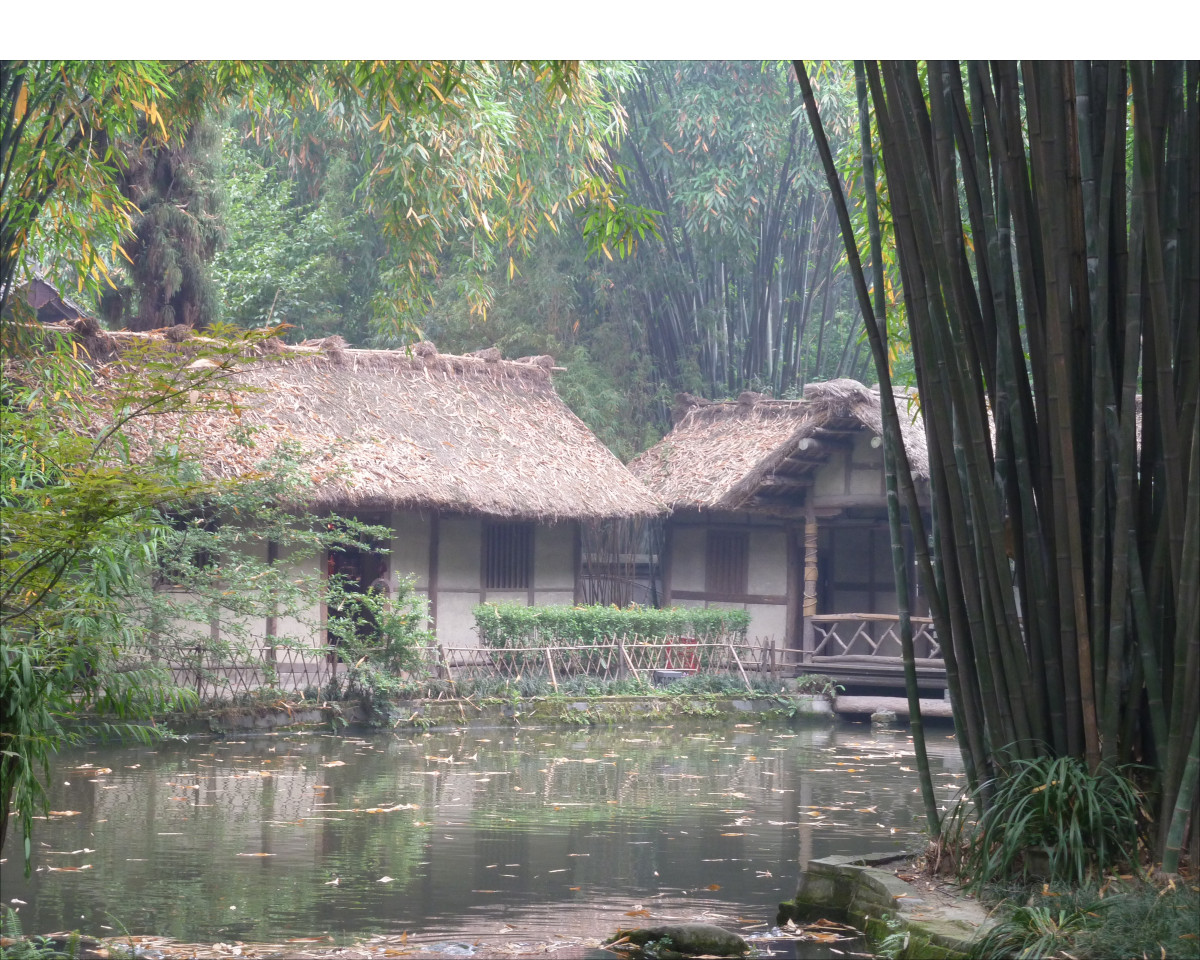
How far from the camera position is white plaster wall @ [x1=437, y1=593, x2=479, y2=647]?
1545cm

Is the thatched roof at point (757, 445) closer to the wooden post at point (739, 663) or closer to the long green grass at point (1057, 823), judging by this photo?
the wooden post at point (739, 663)

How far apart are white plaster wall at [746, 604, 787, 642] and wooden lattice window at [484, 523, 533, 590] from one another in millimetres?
3017

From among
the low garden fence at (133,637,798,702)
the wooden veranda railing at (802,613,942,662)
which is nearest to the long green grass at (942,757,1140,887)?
the low garden fence at (133,637,798,702)

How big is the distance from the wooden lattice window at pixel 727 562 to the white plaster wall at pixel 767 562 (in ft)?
0.29

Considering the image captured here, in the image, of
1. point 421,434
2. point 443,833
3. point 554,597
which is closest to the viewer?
point 443,833

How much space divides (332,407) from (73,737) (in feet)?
33.3

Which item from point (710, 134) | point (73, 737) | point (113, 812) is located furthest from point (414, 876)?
point (710, 134)

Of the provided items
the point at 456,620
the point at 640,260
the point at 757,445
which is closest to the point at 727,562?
the point at 757,445

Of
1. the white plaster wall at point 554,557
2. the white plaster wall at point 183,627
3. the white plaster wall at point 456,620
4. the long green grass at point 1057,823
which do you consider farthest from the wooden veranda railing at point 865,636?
the long green grass at point 1057,823

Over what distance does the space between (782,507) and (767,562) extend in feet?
4.06

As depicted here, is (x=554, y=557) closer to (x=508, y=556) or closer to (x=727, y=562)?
(x=508, y=556)

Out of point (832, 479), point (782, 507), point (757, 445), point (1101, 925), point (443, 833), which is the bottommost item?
point (443, 833)

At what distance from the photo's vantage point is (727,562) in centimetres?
1788

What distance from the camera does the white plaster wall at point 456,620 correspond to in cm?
1545
